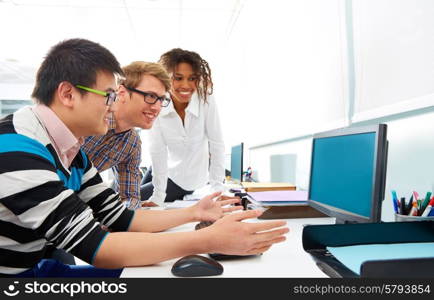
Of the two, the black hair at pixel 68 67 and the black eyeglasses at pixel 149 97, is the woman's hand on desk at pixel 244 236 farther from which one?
the black eyeglasses at pixel 149 97

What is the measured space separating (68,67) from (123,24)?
3.65 metres

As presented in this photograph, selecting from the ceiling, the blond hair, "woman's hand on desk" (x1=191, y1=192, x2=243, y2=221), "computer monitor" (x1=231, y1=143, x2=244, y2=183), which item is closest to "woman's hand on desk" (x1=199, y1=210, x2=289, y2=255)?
"woman's hand on desk" (x1=191, y1=192, x2=243, y2=221)

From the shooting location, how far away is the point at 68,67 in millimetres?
813

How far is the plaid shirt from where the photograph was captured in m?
1.53

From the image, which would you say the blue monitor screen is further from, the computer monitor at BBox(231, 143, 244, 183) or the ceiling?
the ceiling

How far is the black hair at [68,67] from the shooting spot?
81cm

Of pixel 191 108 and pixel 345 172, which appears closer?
pixel 345 172

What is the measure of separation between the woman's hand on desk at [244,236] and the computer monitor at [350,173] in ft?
0.76

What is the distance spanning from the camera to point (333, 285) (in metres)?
0.48

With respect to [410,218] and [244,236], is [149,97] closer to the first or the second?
[244,236]

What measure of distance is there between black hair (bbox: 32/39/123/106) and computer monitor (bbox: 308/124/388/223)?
2.34ft

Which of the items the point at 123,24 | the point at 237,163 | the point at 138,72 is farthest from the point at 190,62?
the point at 123,24

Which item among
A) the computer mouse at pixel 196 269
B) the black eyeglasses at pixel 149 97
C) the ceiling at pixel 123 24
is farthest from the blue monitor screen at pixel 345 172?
the ceiling at pixel 123 24

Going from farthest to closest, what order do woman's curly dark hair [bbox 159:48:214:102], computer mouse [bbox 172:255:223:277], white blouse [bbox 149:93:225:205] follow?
white blouse [bbox 149:93:225:205], woman's curly dark hair [bbox 159:48:214:102], computer mouse [bbox 172:255:223:277]
